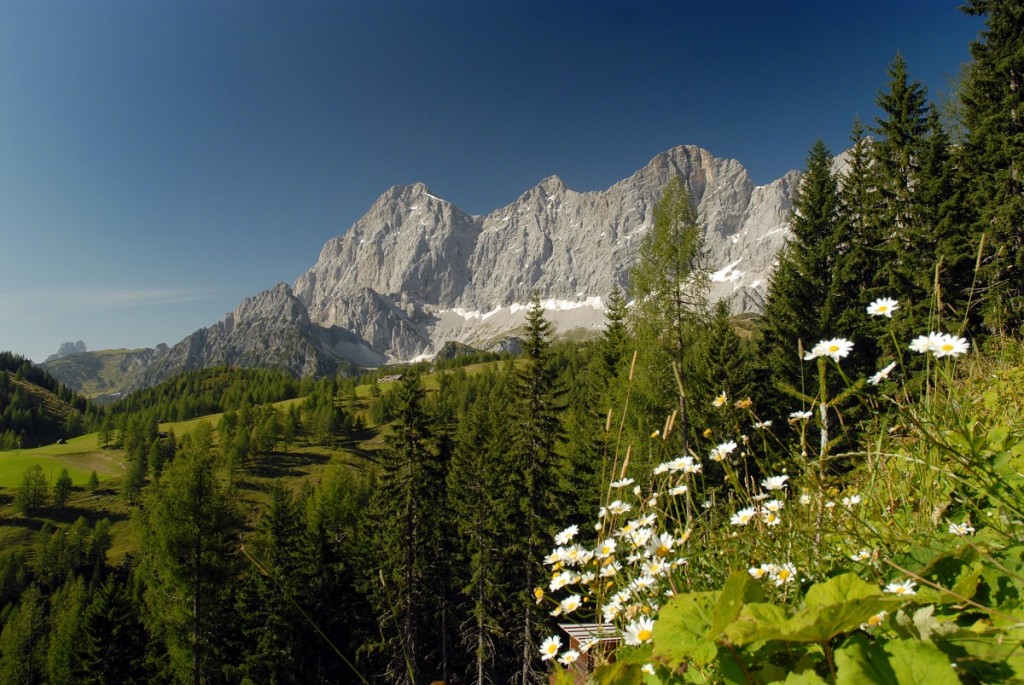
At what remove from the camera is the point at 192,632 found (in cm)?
2391

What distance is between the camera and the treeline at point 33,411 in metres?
151

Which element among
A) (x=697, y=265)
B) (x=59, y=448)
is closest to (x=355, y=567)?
(x=697, y=265)

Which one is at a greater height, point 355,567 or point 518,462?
point 518,462

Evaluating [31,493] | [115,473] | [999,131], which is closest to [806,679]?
[999,131]

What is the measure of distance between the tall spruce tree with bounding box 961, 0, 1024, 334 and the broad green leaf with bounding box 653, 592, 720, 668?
765 inches

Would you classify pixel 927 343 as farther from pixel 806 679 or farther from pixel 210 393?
pixel 210 393

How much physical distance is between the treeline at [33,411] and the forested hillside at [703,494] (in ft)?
478

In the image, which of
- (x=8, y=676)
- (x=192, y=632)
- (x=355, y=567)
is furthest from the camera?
(x=8, y=676)

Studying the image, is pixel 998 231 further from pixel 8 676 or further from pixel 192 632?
pixel 8 676

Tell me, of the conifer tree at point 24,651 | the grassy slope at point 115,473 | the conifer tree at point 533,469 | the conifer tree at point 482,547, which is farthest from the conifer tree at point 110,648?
the grassy slope at point 115,473

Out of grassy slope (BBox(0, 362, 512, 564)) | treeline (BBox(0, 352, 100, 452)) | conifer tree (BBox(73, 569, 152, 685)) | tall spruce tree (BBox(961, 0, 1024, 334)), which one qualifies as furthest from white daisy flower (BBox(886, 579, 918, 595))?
treeline (BBox(0, 352, 100, 452))

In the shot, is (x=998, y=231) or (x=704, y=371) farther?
(x=704, y=371)

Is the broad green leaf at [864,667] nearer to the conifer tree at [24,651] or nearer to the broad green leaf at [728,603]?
the broad green leaf at [728,603]

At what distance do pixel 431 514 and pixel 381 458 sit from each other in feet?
14.5
